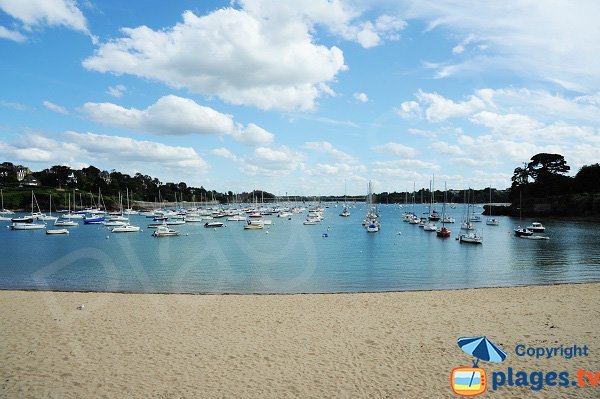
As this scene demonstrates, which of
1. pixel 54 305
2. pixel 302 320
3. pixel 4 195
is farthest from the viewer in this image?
pixel 4 195

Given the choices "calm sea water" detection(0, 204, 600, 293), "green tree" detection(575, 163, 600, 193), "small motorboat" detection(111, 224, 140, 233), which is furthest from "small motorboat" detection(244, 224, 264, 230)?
"green tree" detection(575, 163, 600, 193)

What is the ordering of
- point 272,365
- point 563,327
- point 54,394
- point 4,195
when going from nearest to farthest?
point 54,394
point 272,365
point 563,327
point 4,195

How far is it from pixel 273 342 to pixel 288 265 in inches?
1007

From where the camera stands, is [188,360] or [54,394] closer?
[54,394]

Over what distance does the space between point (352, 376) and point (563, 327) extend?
1016cm

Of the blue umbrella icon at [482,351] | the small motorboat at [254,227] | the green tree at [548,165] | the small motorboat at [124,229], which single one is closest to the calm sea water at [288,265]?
the blue umbrella icon at [482,351]

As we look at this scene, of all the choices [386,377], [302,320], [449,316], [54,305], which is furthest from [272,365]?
[54,305]

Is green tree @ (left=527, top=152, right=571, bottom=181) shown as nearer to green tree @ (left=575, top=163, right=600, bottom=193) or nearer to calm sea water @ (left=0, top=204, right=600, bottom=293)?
green tree @ (left=575, top=163, right=600, bottom=193)

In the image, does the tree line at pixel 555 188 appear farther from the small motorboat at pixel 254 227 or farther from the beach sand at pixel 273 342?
the beach sand at pixel 273 342

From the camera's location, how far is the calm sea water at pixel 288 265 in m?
29.7

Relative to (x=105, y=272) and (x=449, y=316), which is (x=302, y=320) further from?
(x=105, y=272)

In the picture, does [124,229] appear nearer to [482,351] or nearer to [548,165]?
[482,351]

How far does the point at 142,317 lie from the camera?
18.2 m

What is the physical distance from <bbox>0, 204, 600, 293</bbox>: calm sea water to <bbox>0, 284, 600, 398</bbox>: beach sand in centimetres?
695
